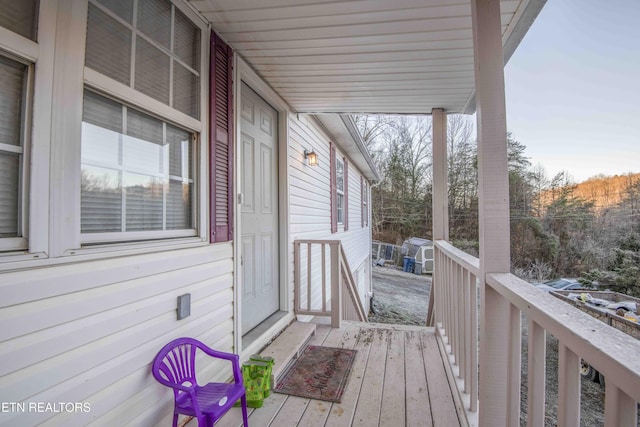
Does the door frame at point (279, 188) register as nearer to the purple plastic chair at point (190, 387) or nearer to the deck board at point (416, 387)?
the purple plastic chair at point (190, 387)

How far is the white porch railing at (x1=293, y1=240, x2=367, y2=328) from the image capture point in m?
3.38

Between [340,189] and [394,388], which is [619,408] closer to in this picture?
[394,388]

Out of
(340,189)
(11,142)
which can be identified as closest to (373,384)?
(11,142)

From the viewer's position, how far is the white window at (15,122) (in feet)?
3.31

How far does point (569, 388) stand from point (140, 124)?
2015 mm

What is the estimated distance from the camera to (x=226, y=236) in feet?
7.31

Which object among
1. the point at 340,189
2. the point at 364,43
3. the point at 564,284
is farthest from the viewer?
the point at 340,189

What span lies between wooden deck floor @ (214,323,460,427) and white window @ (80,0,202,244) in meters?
1.32

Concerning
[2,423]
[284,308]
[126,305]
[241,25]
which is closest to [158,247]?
[126,305]

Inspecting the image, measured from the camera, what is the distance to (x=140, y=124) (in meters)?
1.58

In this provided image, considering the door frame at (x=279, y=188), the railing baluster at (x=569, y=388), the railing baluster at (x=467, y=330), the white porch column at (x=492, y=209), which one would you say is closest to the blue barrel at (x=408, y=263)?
the door frame at (x=279, y=188)

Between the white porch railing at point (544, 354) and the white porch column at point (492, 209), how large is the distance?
0.5 inches

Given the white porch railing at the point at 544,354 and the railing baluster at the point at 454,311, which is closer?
the white porch railing at the point at 544,354

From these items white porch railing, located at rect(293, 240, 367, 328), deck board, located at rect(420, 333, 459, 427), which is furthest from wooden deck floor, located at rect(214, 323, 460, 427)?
white porch railing, located at rect(293, 240, 367, 328)
